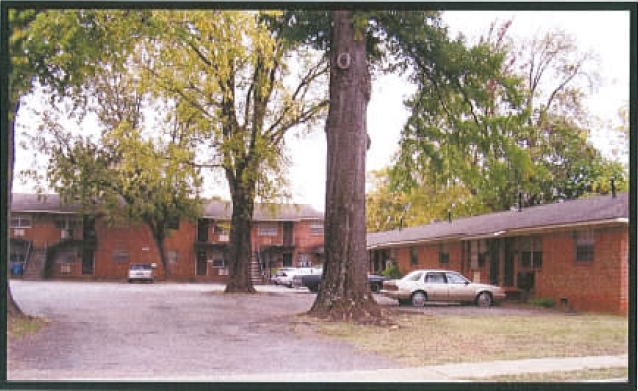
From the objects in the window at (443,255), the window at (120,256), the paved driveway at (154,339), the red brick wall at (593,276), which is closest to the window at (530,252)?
the red brick wall at (593,276)

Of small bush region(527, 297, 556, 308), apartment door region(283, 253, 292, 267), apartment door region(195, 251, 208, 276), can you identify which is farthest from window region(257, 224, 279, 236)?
small bush region(527, 297, 556, 308)

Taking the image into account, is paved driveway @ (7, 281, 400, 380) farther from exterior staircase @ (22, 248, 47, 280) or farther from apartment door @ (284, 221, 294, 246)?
apartment door @ (284, 221, 294, 246)

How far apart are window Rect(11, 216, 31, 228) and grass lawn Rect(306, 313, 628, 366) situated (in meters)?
3.84

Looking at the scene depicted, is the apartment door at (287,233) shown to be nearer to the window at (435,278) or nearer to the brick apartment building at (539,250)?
the brick apartment building at (539,250)

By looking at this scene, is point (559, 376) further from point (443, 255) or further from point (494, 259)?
point (443, 255)

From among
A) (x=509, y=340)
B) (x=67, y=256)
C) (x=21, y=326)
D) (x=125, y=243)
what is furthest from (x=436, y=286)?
(x=21, y=326)

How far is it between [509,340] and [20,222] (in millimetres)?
5267

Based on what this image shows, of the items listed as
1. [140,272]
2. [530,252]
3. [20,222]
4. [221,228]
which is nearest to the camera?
[20,222]

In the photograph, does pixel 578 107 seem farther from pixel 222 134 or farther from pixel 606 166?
pixel 222 134

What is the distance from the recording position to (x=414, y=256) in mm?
9375

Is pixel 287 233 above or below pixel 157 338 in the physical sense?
above

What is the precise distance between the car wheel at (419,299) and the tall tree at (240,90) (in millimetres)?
2032

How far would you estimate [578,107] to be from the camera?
28.0 ft

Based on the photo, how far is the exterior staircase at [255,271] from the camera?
828 cm
